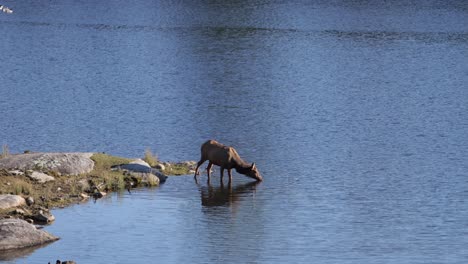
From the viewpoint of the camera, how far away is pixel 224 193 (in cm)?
3941

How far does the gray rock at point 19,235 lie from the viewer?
30.3 metres

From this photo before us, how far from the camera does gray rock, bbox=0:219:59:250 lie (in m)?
30.3

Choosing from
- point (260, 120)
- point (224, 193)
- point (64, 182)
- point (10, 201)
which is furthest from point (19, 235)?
point (260, 120)

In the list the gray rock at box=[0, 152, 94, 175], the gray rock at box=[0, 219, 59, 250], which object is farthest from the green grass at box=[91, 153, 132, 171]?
the gray rock at box=[0, 219, 59, 250]

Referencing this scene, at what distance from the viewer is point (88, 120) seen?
57.6 meters

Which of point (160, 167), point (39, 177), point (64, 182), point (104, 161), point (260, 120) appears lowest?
point (64, 182)

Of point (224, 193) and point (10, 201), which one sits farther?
point (224, 193)

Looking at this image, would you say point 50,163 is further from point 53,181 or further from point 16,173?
point 16,173

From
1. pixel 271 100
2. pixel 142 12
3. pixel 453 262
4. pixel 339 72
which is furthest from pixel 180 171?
pixel 142 12

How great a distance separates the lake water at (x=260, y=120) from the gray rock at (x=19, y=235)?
0.64m

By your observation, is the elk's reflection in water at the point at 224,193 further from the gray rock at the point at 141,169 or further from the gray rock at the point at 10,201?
the gray rock at the point at 10,201

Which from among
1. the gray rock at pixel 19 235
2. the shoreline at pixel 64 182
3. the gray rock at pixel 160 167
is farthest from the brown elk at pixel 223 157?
the gray rock at pixel 19 235

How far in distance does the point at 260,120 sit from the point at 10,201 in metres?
26.9

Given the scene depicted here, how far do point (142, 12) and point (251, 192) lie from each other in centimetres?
8243
